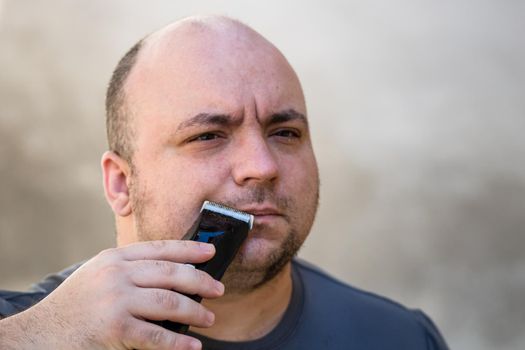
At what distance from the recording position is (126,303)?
120 centimetres

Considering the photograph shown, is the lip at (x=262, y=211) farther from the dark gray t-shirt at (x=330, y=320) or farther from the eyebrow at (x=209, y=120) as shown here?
the dark gray t-shirt at (x=330, y=320)

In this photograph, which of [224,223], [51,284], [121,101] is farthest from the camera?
[51,284]

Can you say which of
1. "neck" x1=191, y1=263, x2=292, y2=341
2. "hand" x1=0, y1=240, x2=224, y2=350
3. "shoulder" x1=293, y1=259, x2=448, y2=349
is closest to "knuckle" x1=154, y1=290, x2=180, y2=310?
"hand" x1=0, y1=240, x2=224, y2=350

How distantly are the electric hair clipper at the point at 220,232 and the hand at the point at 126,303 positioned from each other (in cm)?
8

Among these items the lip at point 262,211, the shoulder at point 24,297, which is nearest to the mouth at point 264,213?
the lip at point 262,211

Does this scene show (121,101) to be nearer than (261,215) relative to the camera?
No

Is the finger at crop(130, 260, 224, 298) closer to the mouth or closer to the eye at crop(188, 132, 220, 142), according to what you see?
the mouth

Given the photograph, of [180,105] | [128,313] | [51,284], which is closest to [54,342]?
[128,313]

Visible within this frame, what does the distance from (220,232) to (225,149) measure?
32 cm

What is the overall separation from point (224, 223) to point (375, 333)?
0.77 meters

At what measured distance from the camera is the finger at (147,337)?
3.86 feet

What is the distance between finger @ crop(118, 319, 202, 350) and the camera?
3.86 ft

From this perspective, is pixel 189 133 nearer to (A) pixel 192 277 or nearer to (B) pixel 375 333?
(A) pixel 192 277

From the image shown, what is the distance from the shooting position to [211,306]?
1786 mm
